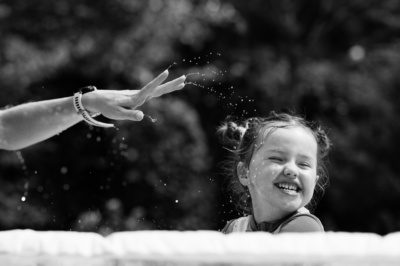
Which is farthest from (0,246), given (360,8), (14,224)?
(360,8)

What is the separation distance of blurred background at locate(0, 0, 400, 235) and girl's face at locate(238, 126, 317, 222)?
4.71 metres

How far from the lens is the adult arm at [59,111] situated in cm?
260

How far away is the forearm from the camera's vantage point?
279cm

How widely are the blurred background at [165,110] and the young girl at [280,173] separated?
4568 mm

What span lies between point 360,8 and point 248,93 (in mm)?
→ 2454

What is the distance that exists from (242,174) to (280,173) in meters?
0.35

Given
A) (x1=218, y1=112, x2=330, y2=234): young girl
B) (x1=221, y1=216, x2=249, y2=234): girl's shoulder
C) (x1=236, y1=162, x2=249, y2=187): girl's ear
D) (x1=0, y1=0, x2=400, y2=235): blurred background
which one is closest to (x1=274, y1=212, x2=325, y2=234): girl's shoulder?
(x1=218, y1=112, x2=330, y2=234): young girl

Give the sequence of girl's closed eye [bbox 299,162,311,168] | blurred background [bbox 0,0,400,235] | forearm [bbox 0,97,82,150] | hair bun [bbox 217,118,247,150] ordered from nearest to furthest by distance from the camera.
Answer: girl's closed eye [bbox 299,162,311,168] → forearm [bbox 0,97,82,150] → hair bun [bbox 217,118,247,150] → blurred background [bbox 0,0,400,235]

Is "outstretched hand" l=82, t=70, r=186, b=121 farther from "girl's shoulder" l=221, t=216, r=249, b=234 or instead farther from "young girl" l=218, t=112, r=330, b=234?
"girl's shoulder" l=221, t=216, r=249, b=234

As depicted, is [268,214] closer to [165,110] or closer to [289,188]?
[289,188]

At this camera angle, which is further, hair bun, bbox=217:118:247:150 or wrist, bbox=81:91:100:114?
hair bun, bbox=217:118:247:150

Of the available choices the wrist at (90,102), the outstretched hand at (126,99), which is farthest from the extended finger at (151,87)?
the wrist at (90,102)

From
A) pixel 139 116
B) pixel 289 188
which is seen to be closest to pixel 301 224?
pixel 289 188

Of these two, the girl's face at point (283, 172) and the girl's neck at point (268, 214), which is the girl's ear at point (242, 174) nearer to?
the girl's face at point (283, 172)
